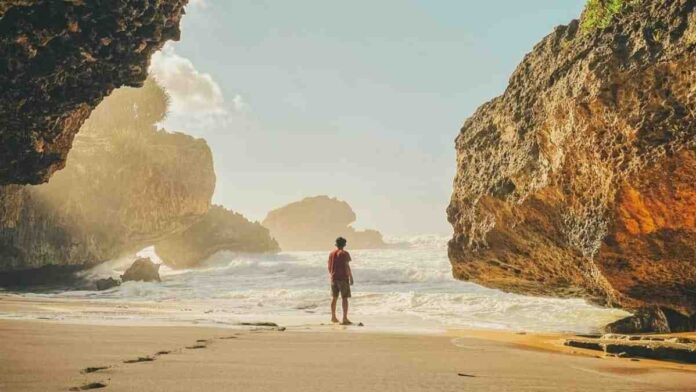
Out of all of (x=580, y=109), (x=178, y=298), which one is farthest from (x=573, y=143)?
(x=178, y=298)

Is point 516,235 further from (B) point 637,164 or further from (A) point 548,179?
(B) point 637,164

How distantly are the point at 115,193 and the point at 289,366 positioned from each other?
80.3 ft

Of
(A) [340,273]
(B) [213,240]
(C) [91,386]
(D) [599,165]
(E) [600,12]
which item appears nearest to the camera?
(C) [91,386]

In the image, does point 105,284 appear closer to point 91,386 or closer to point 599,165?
point 599,165

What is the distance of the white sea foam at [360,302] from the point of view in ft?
28.5

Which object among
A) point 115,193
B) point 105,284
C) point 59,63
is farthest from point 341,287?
point 115,193

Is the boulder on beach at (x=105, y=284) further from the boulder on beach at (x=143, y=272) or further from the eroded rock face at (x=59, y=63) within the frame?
the eroded rock face at (x=59, y=63)

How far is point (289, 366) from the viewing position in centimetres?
299

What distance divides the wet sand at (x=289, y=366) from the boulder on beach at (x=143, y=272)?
21923mm

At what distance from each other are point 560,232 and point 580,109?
1605mm

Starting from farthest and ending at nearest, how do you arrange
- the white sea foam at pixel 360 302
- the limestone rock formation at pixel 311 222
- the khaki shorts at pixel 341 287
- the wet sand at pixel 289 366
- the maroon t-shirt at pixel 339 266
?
the limestone rock formation at pixel 311 222
the maroon t-shirt at pixel 339 266
the khaki shorts at pixel 341 287
the white sea foam at pixel 360 302
the wet sand at pixel 289 366

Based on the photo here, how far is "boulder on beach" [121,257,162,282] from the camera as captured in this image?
2517 centimetres

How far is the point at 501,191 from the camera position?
686 centimetres

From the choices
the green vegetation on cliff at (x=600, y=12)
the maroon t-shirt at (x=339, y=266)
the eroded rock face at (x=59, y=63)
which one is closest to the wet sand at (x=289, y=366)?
the eroded rock face at (x=59, y=63)
